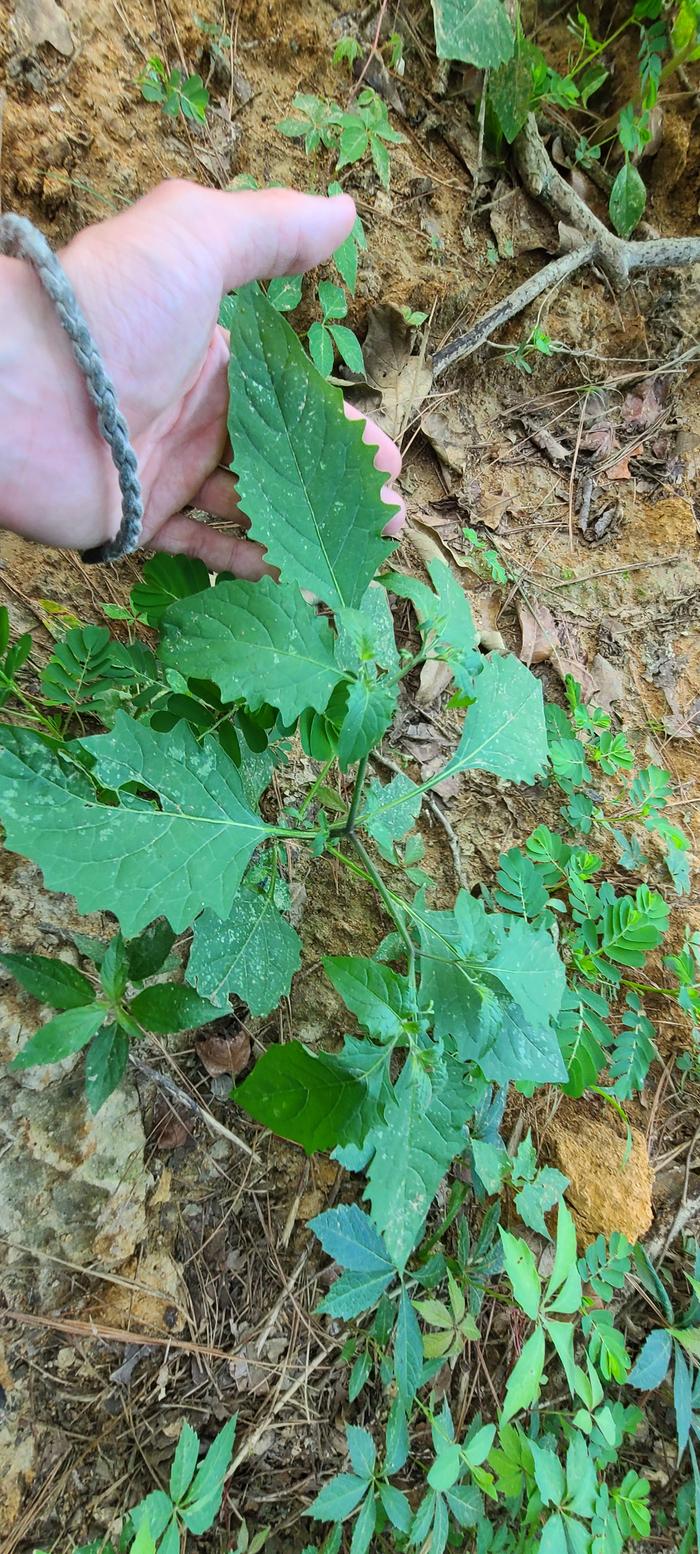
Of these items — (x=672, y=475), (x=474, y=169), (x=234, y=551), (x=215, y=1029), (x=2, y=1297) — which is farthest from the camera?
(x=672, y=475)

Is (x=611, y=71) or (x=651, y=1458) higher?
(x=611, y=71)

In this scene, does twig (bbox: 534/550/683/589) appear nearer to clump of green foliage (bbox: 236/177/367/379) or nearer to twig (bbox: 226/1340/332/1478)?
clump of green foliage (bbox: 236/177/367/379)

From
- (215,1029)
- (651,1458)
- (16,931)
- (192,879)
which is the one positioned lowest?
(651,1458)

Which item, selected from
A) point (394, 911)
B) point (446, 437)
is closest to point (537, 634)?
point (446, 437)

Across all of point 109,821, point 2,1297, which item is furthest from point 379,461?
point 2,1297

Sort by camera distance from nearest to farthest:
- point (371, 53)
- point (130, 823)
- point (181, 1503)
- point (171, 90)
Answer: point (130, 823), point (181, 1503), point (171, 90), point (371, 53)

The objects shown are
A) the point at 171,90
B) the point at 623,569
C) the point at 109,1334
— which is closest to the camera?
the point at 109,1334

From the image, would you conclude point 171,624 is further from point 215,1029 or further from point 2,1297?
point 2,1297

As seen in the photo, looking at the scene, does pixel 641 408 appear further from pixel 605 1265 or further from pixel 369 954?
pixel 605 1265
